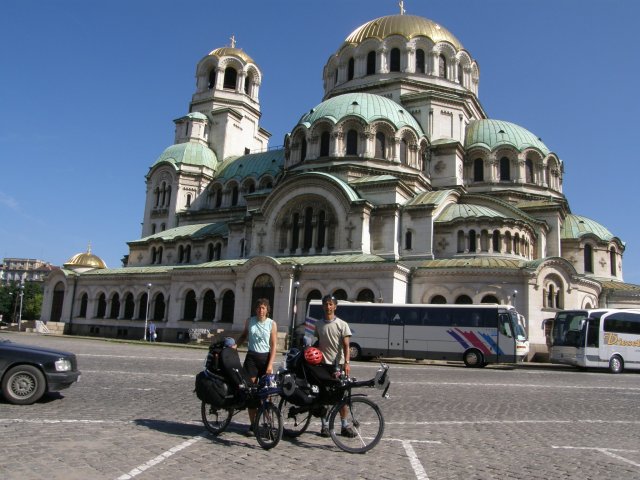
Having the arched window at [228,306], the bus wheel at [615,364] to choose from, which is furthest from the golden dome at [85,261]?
the bus wheel at [615,364]

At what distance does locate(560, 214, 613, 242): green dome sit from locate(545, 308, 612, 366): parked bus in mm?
22475

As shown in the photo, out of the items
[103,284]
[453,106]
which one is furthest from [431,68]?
[103,284]

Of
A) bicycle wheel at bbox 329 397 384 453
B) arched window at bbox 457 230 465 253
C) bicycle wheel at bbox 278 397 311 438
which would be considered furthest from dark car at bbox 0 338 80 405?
arched window at bbox 457 230 465 253

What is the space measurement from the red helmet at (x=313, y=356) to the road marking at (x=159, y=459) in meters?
2.01

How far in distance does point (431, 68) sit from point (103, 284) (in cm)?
3609

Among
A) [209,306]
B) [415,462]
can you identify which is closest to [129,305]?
[209,306]

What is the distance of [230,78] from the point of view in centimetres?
6397

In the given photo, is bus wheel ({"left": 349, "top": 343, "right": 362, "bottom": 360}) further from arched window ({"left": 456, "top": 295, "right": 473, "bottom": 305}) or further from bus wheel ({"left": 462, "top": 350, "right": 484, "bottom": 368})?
arched window ({"left": 456, "top": 295, "right": 473, "bottom": 305})

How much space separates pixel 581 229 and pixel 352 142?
2192cm

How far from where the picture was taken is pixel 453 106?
50844mm

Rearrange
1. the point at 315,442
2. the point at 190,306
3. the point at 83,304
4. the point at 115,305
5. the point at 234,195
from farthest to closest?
the point at 234,195
the point at 83,304
the point at 115,305
the point at 190,306
the point at 315,442

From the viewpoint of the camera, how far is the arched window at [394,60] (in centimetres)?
5337

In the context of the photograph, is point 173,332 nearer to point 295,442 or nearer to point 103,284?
point 103,284

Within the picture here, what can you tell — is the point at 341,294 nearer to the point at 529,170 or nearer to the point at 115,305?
the point at 529,170
